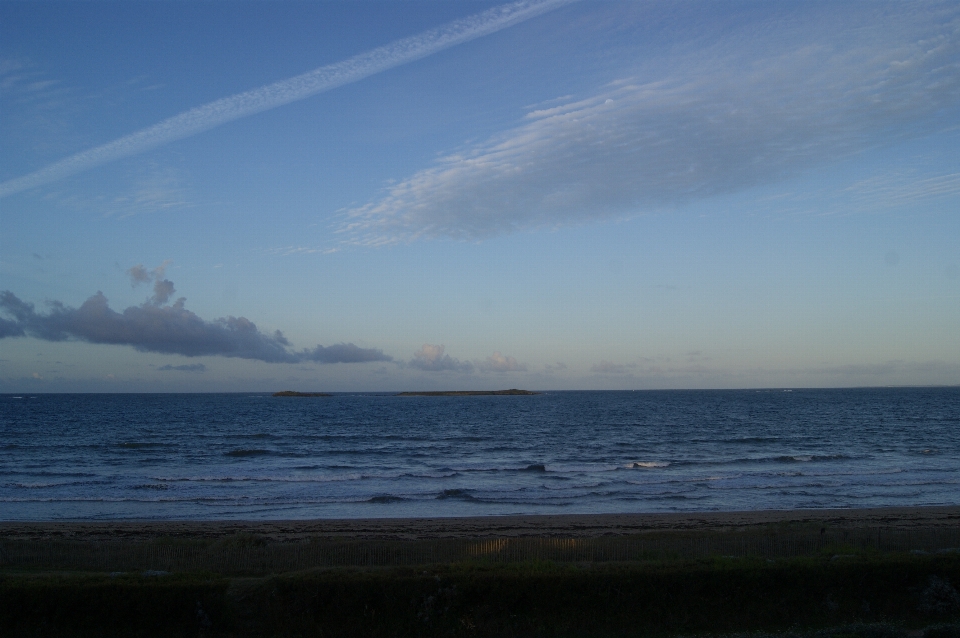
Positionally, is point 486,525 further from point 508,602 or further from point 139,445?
point 139,445

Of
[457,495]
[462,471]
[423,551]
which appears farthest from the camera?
[462,471]

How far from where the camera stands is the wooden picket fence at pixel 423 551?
13.8 m

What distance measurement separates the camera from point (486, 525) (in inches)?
804

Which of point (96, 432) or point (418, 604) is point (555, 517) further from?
point (96, 432)

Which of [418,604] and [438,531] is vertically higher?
[418,604]

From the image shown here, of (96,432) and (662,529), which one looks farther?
(96,432)

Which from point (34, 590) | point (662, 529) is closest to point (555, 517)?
point (662, 529)

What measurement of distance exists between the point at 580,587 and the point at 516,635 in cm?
118

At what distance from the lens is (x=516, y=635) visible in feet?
31.6

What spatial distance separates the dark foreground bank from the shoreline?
760 cm

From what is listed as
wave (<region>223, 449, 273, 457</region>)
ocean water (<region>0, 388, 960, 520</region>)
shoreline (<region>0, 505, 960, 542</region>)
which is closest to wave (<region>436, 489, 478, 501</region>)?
ocean water (<region>0, 388, 960, 520</region>)

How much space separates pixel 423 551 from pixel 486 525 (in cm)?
673

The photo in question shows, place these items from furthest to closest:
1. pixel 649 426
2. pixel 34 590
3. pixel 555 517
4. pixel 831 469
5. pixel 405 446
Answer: pixel 649 426 → pixel 405 446 → pixel 831 469 → pixel 555 517 → pixel 34 590

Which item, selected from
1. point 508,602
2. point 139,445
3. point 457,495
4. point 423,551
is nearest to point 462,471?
point 457,495
